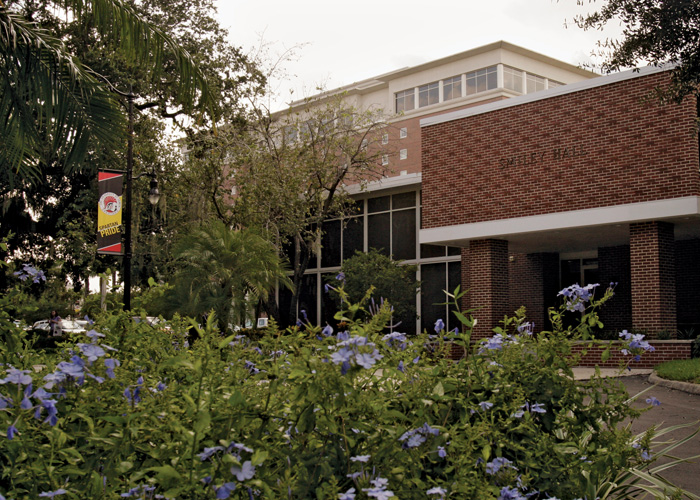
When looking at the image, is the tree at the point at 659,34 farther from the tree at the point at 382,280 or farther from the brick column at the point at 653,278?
the tree at the point at 382,280

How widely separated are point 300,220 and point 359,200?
17.2ft

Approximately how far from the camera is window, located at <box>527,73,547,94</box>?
54.0 metres

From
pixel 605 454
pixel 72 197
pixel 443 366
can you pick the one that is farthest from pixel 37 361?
pixel 72 197

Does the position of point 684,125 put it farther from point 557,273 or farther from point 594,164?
point 557,273

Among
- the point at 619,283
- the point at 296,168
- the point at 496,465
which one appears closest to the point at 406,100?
the point at 296,168

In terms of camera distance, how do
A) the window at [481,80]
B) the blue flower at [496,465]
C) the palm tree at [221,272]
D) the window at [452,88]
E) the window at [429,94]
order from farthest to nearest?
the window at [429,94] < the window at [452,88] < the window at [481,80] < the palm tree at [221,272] < the blue flower at [496,465]

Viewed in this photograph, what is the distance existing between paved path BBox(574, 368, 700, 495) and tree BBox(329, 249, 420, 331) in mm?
9578

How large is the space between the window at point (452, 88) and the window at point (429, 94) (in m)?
0.53

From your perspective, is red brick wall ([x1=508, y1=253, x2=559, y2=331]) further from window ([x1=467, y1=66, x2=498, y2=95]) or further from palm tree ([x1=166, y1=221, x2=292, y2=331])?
window ([x1=467, y1=66, x2=498, y2=95])

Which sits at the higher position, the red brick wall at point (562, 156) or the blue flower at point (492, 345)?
the red brick wall at point (562, 156)

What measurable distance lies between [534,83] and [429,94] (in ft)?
25.5

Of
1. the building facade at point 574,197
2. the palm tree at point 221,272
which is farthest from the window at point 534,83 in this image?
the palm tree at point 221,272

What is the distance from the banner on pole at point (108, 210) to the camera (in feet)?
63.1

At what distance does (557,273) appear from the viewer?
1088 inches
